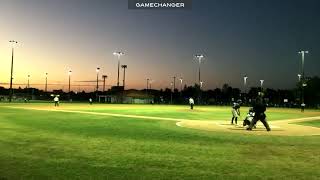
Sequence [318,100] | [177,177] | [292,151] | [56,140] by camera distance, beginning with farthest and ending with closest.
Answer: [318,100] → [56,140] → [292,151] → [177,177]

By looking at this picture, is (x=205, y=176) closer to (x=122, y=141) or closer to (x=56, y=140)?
(x=122, y=141)

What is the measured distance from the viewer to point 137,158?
40.7ft

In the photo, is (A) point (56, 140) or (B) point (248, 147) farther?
(A) point (56, 140)

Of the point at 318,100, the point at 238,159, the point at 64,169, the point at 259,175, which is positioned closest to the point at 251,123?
the point at 238,159

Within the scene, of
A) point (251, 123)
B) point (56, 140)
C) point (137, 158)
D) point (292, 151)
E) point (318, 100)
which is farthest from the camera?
point (318, 100)

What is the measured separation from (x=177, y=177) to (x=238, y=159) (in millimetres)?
3487

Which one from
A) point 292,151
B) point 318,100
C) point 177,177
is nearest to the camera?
point 177,177

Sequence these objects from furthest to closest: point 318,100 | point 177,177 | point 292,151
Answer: point 318,100 → point 292,151 → point 177,177

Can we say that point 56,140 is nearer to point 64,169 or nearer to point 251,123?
point 64,169

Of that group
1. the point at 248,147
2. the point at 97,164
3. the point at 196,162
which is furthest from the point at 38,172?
the point at 248,147

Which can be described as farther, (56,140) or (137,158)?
(56,140)

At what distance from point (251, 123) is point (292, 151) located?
8515mm

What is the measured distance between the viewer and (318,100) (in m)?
135

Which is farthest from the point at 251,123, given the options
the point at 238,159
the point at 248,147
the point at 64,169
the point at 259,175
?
the point at 64,169
